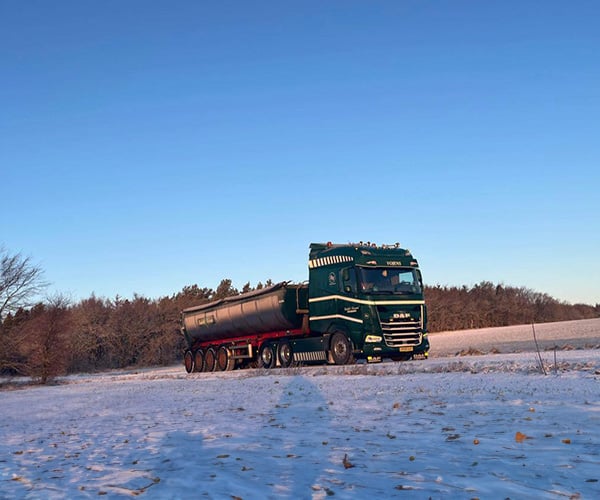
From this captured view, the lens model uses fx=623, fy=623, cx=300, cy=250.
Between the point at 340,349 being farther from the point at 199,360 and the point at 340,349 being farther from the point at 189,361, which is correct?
the point at 189,361

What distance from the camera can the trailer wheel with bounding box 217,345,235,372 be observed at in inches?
1096

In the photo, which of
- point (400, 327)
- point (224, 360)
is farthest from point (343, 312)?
point (224, 360)

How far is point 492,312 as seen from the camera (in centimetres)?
7119

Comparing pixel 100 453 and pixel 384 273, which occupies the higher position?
pixel 384 273

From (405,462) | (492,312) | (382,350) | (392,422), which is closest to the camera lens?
(405,462)

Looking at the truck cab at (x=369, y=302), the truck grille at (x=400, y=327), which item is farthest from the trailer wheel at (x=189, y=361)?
the truck grille at (x=400, y=327)

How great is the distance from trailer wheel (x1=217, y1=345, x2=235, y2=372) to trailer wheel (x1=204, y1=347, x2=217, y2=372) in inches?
15.9

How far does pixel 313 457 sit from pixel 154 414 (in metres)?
5.02

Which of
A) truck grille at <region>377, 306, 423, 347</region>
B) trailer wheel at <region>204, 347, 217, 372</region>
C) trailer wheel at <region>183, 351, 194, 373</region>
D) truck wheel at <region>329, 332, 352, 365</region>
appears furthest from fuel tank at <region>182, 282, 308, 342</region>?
truck grille at <region>377, 306, 423, 347</region>

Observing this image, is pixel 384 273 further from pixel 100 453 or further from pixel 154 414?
pixel 100 453

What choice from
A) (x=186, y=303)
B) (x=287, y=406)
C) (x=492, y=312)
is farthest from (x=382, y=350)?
(x=492, y=312)

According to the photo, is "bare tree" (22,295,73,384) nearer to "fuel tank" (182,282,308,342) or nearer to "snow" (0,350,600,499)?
"fuel tank" (182,282,308,342)

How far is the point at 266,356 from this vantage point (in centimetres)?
2517

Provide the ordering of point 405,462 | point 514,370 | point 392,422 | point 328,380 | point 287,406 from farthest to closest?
point 328,380, point 514,370, point 287,406, point 392,422, point 405,462
